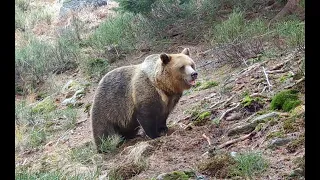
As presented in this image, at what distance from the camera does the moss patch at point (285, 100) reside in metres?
5.65

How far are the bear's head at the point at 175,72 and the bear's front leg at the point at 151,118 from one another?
308mm

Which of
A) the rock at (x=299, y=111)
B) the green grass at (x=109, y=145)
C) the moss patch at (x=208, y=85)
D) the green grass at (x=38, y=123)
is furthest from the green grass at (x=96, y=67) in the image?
the rock at (x=299, y=111)

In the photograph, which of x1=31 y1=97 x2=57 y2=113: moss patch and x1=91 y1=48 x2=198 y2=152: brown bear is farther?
x1=31 y1=97 x2=57 y2=113: moss patch

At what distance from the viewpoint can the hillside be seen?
496cm

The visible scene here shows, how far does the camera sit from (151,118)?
6.30 metres

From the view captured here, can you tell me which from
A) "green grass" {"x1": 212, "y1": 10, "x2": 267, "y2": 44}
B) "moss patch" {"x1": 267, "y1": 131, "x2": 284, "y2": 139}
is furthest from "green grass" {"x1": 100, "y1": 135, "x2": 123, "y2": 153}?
"green grass" {"x1": 212, "y1": 10, "x2": 267, "y2": 44}

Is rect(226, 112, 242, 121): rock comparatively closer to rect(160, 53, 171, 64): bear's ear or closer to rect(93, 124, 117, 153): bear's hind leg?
rect(160, 53, 171, 64): bear's ear

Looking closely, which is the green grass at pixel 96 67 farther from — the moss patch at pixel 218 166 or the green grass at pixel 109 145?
the moss patch at pixel 218 166

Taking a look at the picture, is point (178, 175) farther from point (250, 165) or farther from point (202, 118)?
point (202, 118)

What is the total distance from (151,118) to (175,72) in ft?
2.18

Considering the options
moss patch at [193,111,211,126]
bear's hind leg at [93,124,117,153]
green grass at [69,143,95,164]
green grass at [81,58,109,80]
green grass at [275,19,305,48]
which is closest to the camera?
green grass at [69,143,95,164]
